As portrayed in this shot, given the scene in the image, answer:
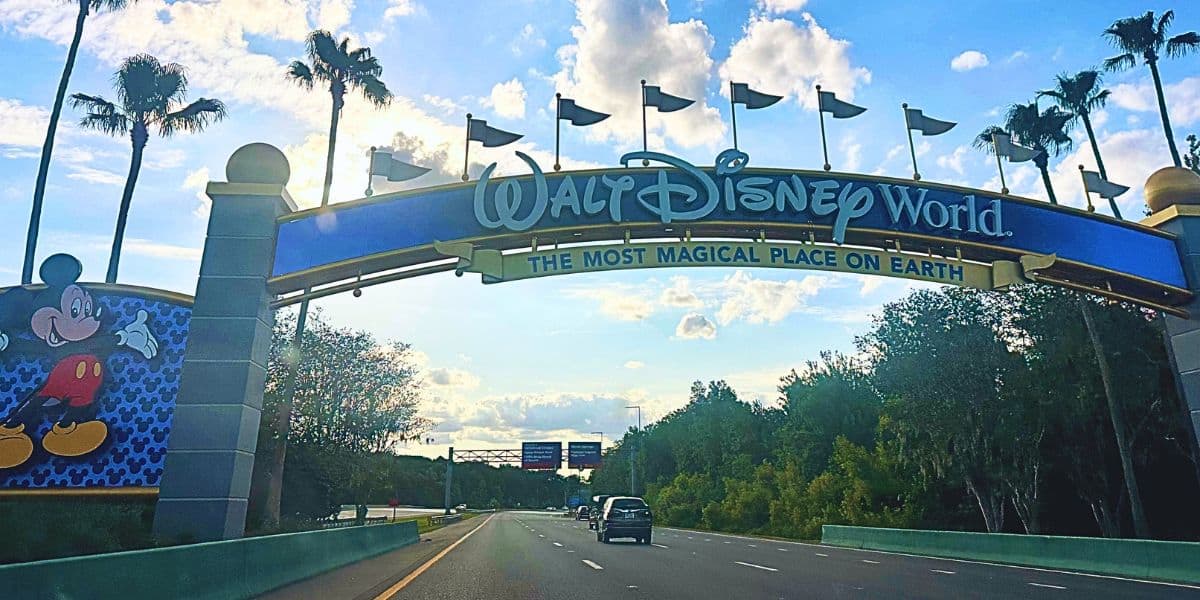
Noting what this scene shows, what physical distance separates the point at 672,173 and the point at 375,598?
35.0 ft

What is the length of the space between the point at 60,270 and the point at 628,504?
20.4m

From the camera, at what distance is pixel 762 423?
79.1 metres

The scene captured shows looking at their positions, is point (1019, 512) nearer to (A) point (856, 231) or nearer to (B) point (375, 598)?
(A) point (856, 231)

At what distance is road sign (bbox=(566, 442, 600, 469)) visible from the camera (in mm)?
91250

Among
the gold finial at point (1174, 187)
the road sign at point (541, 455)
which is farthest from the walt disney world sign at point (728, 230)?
the road sign at point (541, 455)

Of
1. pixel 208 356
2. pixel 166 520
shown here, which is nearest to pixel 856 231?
pixel 208 356

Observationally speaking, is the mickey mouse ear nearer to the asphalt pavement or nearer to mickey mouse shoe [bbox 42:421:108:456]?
mickey mouse shoe [bbox 42:421:108:456]

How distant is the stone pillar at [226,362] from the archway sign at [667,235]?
39mm

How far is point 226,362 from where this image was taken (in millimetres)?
15094

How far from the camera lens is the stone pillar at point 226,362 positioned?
47.5ft

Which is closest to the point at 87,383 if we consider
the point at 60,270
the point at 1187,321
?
the point at 60,270

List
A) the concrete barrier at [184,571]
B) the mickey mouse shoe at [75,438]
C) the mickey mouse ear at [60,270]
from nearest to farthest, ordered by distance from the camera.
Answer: the concrete barrier at [184,571]
the mickey mouse shoe at [75,438]
the mickey mouse ear at [60,270]

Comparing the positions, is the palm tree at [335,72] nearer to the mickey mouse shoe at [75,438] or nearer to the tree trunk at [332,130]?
the tree trunk at [332,130]

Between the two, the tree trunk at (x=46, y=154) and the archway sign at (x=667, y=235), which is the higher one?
the tree trunk at (x=46, y=154)
